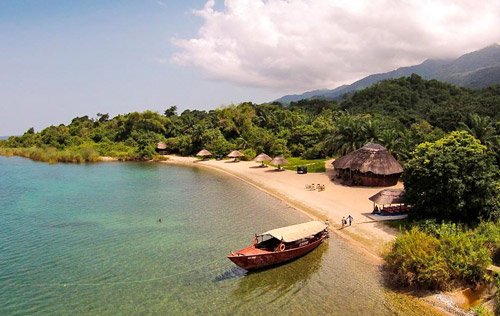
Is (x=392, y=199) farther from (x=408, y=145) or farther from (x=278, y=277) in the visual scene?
(x=408, y=145)

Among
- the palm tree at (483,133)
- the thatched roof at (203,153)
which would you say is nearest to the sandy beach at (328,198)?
the thatched roof at (203,153)

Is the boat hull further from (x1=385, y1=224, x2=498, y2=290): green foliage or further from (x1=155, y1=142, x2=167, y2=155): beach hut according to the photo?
(x1=155, y1=142, x2=167, y2=155): beach hut

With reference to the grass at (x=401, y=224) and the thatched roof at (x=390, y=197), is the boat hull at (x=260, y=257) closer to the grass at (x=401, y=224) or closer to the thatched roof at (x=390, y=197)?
the grass at (x=401, y=224)

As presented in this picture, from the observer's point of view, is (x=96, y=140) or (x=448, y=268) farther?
(x=96, y=140)

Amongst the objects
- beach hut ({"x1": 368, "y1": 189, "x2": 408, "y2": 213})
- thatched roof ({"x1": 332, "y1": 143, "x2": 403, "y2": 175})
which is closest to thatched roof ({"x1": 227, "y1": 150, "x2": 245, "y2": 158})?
thatched roof ({"x1": 332, "y1": 143, "x2": 403, "y2": 175})

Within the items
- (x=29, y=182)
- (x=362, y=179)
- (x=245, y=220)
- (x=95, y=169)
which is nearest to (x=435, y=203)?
(x=245, y=220)

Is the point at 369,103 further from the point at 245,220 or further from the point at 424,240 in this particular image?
the point at 424,240

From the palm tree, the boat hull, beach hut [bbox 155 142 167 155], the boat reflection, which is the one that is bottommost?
the boat reflection
